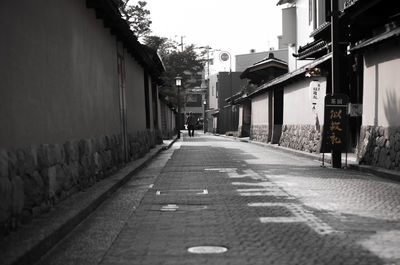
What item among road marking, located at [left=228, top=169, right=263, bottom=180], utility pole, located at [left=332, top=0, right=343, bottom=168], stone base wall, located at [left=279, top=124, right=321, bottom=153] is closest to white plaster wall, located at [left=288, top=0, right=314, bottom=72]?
stone base wall, located at [left=279, top=124, right=321, bottom=153]

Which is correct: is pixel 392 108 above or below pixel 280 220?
above

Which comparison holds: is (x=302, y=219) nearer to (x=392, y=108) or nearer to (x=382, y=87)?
(x=392, y=108)

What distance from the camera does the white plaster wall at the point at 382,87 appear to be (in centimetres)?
1194

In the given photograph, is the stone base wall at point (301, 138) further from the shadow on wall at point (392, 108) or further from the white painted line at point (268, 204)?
the white painted line at point (268, 204)

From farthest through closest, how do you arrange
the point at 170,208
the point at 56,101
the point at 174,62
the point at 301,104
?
the point at 174,62
the point at 301,104
the point at 170,208
the point at 56,101

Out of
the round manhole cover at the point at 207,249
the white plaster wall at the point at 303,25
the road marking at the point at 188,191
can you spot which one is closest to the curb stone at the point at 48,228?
the road marking at the point at 188,191

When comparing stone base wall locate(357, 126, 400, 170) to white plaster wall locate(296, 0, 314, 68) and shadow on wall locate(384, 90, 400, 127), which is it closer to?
shadow on wall locate(384, 90, 400, 127)

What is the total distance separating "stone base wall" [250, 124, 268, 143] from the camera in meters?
30.7

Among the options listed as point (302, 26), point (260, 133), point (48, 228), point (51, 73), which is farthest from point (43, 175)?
point (260, 133)

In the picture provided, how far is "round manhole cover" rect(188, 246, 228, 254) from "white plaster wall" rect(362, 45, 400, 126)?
26.9 ft

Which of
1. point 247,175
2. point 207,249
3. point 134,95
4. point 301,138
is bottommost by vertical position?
point 247,175

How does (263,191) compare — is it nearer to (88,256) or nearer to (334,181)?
(334,181)

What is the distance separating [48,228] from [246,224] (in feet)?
8.34

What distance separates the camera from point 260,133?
32.5m
